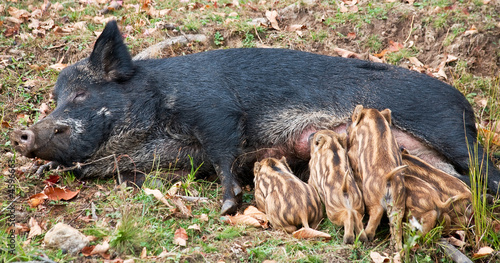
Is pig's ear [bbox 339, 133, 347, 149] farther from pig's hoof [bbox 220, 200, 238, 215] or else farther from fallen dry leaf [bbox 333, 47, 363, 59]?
fallen dry leaf [bbox 333, 47, 363, 59]

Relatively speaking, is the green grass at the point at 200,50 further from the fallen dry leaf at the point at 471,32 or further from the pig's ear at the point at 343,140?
the pig's ear at the point at 343,140

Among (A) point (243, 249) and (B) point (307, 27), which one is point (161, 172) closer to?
(A) point (243, 249)

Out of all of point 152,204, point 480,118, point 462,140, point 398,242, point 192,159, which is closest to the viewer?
point 398,242

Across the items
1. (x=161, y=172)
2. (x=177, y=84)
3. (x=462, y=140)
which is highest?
(x=177, y=84)

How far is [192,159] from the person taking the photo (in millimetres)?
4383

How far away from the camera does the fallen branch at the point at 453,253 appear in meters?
3.21

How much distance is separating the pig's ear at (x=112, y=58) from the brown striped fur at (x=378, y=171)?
2.11 metres

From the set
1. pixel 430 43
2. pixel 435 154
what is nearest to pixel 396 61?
pixel 430 43

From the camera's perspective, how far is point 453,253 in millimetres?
3264

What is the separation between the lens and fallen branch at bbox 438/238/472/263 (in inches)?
126

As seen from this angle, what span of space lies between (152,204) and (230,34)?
316cm

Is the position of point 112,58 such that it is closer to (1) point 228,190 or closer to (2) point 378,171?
(1) point 228,190

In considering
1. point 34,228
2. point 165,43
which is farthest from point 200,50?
point 34,228

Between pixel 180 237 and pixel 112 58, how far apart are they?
6.20ft
